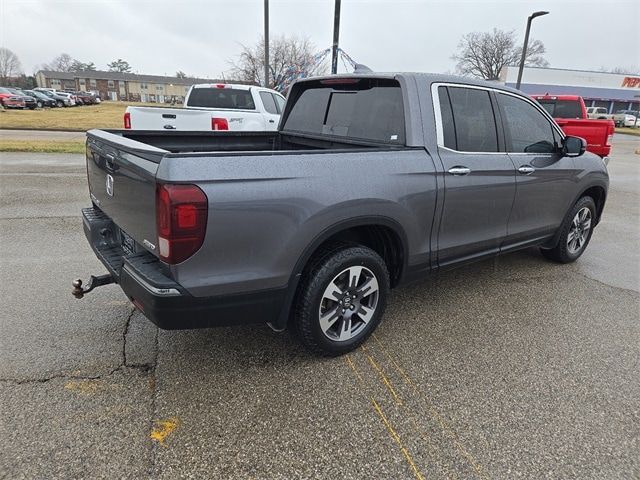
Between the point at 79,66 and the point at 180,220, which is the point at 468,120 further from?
the point at 79,66

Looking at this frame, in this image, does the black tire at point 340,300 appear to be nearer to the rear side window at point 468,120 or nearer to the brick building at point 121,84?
the rear side window at point 468,120

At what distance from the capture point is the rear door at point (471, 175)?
335 centimetres

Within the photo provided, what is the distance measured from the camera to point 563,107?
39.7 ft

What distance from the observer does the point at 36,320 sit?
3.38m

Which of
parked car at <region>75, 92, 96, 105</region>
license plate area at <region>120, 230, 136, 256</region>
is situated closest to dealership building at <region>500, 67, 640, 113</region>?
parked car at <region>75, 92, 96, 105</region>

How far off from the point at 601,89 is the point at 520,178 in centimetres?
6654

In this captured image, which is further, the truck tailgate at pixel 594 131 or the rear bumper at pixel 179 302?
the truck tailgate at pixel 594 131

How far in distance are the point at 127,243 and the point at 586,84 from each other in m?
67.3

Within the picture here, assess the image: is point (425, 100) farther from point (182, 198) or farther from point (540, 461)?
point (540, 461)

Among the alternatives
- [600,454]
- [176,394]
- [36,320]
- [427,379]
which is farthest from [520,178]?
[36,320]

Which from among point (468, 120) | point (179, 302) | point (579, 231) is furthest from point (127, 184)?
point (579, 231)

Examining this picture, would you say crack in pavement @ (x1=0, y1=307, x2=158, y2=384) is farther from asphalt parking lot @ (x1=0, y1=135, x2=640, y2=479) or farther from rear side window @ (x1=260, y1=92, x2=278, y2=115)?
rear side window @ (x1=260, y1=92, x2=278, y2=115)

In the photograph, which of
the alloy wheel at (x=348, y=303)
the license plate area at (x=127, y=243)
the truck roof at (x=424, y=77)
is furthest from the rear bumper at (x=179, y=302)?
the truck roof at (x=424, y=77)

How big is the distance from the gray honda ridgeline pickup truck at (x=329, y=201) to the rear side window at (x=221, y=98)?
5.80 m
